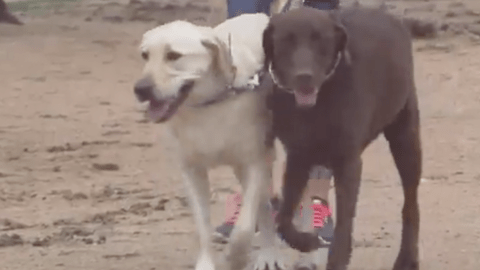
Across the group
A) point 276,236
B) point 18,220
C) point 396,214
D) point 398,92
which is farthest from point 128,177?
point 398,92

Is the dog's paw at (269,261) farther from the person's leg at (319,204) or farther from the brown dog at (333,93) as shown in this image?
the brown dog at (333,93)

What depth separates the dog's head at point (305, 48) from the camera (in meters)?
3.87

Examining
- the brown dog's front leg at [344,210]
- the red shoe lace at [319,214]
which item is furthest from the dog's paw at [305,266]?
the brown dog's front leg at [344,210]

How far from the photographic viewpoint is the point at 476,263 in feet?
15.7

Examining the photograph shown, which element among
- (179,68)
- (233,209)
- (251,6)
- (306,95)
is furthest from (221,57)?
(233,209)

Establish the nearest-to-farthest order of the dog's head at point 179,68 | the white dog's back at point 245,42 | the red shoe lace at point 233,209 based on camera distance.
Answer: the dog's head at point 179,68
the white dog's back at point 245,42
the red shoe lace at point 233,209

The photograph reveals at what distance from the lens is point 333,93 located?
3.97m

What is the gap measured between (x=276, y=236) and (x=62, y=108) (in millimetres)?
4339

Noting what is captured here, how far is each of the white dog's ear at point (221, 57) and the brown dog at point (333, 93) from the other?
18 centimetres

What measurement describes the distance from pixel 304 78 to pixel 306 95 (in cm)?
8

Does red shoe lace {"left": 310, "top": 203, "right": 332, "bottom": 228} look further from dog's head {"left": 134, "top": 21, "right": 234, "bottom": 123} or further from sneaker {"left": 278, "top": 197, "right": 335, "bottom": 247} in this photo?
dog's head {"left": 134, "top": 21, "right": 234, "bottom": 123}

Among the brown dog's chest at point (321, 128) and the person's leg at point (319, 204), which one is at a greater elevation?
the brown dog's chest at point (321, 128)

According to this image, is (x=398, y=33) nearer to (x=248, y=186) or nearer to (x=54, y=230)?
(x=248, y=186)

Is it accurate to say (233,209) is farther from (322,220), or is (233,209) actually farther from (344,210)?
(344,210)
